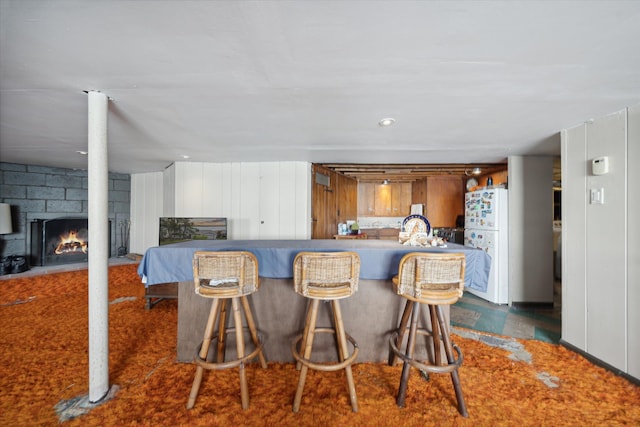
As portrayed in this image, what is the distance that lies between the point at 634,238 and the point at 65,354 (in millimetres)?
4956

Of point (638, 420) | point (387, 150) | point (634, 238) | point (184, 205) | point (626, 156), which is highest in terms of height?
point (387, 150)

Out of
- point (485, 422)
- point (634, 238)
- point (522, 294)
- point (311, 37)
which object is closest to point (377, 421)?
point (485, 422)

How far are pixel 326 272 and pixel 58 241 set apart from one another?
22.2 ft

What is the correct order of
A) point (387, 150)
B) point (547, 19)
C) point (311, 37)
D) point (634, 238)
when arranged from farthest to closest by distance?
point (387, 150) → point (634, 238) → point (311, 37) → point (547, 19)

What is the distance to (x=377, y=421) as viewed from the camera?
5.35 feet

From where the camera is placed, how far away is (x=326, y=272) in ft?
5.53

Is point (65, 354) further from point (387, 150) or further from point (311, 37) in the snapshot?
point (387, 150)

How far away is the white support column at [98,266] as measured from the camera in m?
1.80

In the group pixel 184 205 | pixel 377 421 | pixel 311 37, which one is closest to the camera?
pixel 311 37

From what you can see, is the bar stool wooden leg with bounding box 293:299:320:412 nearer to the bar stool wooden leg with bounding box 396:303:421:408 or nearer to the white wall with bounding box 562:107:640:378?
the bar stool wooden leg with bounding box 396:303:421:408

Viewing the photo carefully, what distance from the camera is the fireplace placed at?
5.24 m

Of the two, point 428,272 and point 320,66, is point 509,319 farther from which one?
point 320,66

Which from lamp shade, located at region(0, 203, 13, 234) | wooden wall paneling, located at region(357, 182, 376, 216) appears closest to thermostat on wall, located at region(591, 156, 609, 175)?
wooden wall paneling, located at region(357, 182, 376, 216)

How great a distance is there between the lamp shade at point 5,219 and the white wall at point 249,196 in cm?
294
